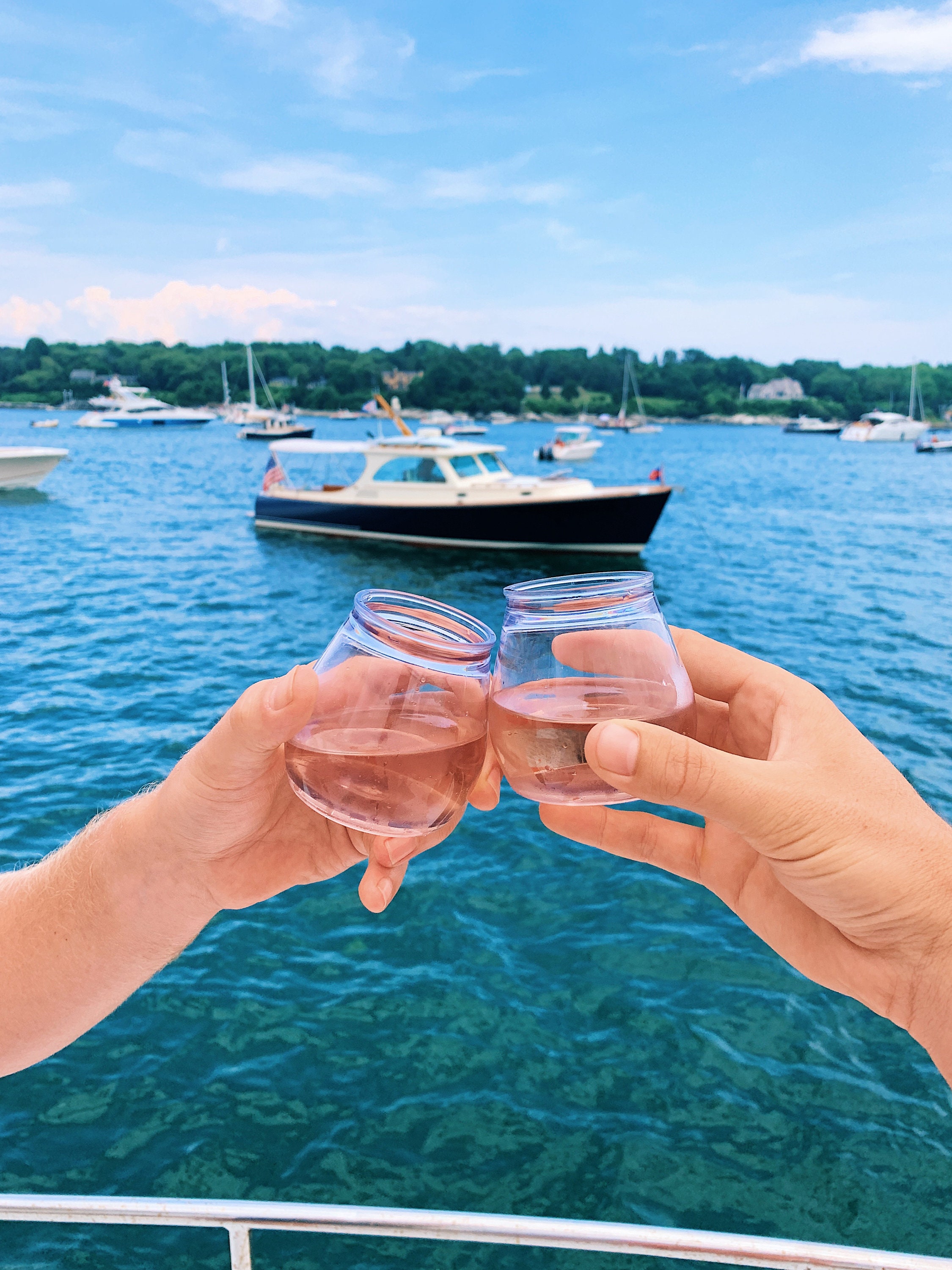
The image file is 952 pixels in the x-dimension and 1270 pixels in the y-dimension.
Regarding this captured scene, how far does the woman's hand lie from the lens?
1.18 meters

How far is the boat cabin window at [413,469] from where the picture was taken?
66.0 ft

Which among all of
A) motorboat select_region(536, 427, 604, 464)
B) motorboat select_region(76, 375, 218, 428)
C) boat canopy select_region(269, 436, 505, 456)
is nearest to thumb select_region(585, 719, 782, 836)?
boat canopy select_region(269, 436, 505, 456)

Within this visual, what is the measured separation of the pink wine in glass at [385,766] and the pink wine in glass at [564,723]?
0.07 meters

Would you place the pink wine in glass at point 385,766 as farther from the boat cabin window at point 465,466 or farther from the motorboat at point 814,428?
the motorboat at point 814,428

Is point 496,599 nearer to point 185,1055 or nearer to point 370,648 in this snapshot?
point 185,1055

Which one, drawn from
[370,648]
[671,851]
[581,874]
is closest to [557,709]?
[370,648]

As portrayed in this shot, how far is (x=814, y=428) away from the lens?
10775 cm

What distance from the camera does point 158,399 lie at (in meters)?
119

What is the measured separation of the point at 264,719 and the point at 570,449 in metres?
56.5

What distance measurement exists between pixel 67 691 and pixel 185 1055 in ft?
25.0

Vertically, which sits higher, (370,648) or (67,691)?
(370,648)

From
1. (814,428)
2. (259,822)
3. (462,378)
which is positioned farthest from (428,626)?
(462,378)

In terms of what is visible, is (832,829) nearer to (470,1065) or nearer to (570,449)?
(470,1065)

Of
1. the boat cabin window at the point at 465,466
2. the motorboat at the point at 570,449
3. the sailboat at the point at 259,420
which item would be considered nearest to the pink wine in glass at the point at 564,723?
the boat cabin window at the point at 465,466
